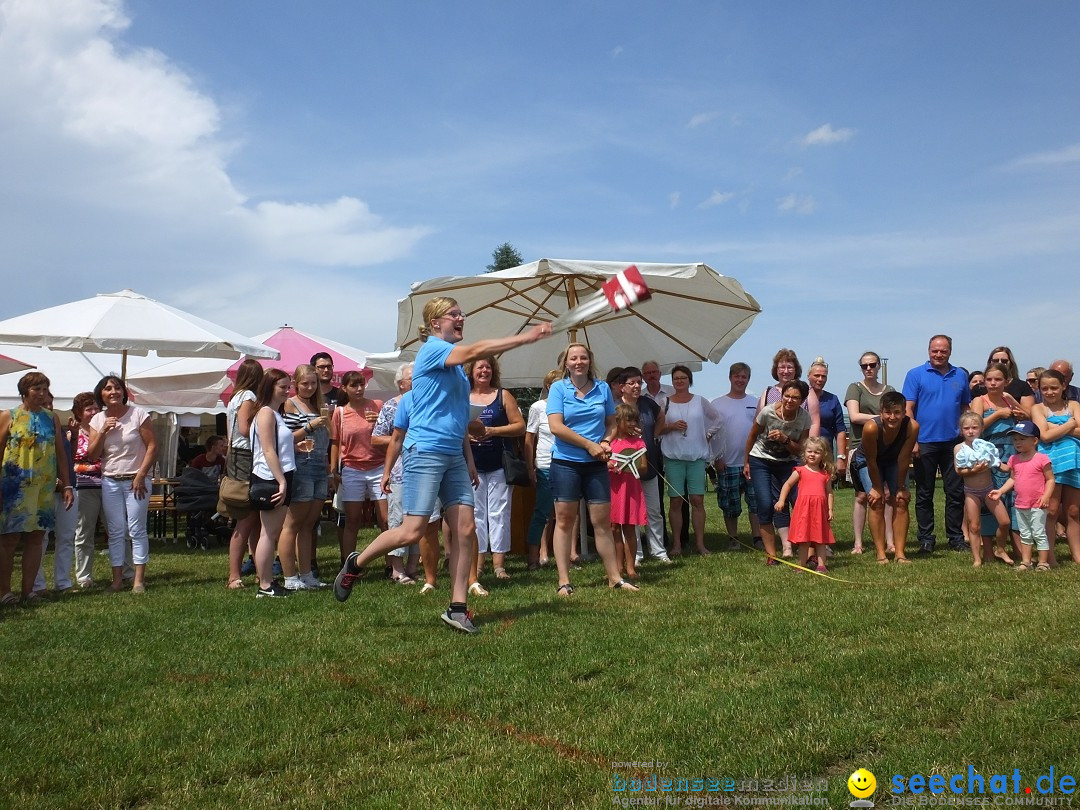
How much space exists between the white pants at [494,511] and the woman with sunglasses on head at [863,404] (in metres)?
3.72

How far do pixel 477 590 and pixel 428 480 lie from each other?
1.77 meters

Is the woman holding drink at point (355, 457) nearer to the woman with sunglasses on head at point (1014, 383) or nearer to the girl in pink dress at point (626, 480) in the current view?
the girl in pink dress at point (626, 480)

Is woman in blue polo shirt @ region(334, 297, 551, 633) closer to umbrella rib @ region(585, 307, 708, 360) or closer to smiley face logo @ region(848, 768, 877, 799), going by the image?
smiley face logo @ region(848, 768, 877, 799)

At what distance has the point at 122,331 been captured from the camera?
1101 cm

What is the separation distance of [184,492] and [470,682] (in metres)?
8.74

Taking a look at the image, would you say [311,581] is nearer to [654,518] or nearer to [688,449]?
[654,518]

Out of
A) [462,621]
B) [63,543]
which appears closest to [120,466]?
[63,543]

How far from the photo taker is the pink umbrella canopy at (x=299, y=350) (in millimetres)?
15102

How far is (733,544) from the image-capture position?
1045cm

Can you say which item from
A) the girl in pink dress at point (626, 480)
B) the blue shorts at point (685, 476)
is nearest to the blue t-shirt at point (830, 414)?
the blue shorts at point (685, 476)

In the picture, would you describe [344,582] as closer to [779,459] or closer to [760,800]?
[760,800]

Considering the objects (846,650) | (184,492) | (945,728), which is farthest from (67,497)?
(945,728)

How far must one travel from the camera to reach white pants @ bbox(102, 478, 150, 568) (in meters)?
7.96

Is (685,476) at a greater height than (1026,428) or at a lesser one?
lesser
